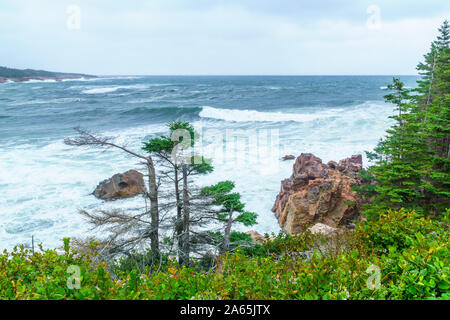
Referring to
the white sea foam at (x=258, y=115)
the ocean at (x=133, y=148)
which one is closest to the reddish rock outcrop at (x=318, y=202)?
the ocean at (x=133, y=148)

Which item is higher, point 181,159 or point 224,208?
point 181,159

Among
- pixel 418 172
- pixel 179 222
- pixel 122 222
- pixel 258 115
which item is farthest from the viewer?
pixel 258 115

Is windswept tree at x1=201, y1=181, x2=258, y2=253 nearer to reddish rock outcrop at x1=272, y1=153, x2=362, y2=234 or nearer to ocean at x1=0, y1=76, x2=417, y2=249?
ocean at x1=0, y1=76, x2=417, y2=249

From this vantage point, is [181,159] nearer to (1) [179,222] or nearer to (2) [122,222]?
(1) [179,222]

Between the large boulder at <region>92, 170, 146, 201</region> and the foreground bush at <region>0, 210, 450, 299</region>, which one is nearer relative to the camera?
the foreground bush at <region>0, 210, 450, 299</region>

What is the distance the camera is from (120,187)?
55.8ft

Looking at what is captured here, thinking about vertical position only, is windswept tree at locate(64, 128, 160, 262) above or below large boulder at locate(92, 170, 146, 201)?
above

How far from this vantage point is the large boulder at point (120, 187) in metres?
16.9

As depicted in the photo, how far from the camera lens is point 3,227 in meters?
13.8

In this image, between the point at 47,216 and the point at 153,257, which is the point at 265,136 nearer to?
the point at 47,216

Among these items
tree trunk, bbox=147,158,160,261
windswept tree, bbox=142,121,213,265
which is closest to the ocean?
windswept tree, bbox=142,121,213,265

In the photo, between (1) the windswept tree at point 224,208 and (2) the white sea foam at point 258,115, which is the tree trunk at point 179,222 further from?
(2) the white sea foam at point 258,115

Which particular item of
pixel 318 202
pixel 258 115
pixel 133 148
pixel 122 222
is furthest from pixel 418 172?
pixel 258 115

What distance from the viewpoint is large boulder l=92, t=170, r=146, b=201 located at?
55.5 feet
